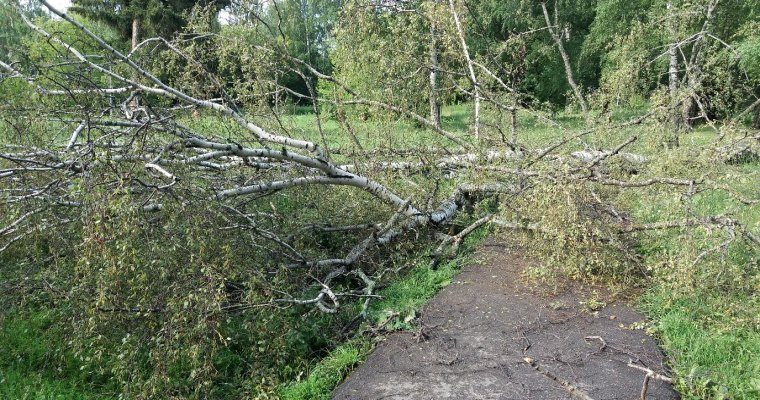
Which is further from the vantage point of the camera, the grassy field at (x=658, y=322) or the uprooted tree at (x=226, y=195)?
the grassy field at (x=658, y=322)

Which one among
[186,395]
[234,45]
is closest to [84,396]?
[186,395]

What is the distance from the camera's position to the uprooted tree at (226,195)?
346 centimetres

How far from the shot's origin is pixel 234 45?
21.0 feet

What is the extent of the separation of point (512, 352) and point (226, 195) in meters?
2.56

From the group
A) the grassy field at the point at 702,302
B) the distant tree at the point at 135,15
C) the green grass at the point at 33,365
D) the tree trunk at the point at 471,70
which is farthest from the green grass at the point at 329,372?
the distant tree at the point at 135,15

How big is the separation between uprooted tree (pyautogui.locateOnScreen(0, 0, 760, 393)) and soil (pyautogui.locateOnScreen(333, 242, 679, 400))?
590 millimetres

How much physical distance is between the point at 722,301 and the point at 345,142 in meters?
5.22

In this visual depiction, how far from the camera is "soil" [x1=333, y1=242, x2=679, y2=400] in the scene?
3381 millimetres

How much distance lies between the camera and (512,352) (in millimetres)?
3840

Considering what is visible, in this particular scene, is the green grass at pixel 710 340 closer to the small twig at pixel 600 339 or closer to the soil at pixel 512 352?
the soil at pixel 512 352

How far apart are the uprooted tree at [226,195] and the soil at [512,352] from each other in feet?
1.94

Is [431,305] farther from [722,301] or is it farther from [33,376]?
[33,376]

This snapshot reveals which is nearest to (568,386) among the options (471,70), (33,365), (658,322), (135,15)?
(658,322)

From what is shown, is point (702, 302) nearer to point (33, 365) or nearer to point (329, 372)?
point (329, 372)
